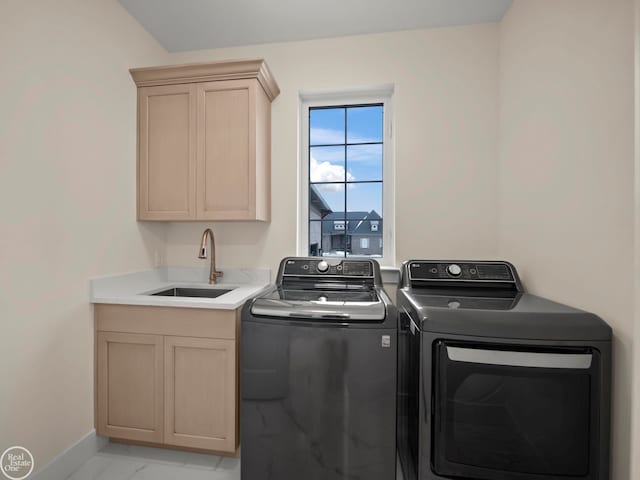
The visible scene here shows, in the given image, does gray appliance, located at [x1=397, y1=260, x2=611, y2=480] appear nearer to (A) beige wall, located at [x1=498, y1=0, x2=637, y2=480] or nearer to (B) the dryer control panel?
(A) beige wall, located at [x1=498, y1=0, x2=637, y2=480]

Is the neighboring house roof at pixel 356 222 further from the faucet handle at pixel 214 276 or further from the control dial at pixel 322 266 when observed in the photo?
the faucet handle at pixel 214 276

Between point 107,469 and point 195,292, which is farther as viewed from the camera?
point 195,292

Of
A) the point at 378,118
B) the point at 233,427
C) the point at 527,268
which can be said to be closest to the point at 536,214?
the point at 527,268

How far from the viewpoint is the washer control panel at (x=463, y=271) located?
63.8 inches

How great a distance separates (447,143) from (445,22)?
2.54ft

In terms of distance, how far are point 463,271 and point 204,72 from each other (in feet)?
6.52

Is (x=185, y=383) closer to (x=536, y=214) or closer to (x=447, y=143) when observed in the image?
(x=536, y=214)

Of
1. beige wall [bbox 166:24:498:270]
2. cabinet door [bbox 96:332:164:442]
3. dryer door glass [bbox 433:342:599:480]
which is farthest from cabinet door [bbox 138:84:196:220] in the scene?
dryer door glass [bbox 433:342:599:480]

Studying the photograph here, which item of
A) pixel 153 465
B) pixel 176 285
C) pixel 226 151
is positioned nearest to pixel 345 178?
pixel 226 151

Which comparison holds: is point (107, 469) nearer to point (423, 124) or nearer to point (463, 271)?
point (463, 271)

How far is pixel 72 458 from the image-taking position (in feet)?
4.81

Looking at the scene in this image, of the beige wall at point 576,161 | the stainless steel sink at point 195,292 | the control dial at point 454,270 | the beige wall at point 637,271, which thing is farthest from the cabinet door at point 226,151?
the beige wall at point 637,271

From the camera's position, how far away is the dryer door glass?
0.98 metres

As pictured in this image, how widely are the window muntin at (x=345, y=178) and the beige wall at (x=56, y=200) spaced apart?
4.18 feet
